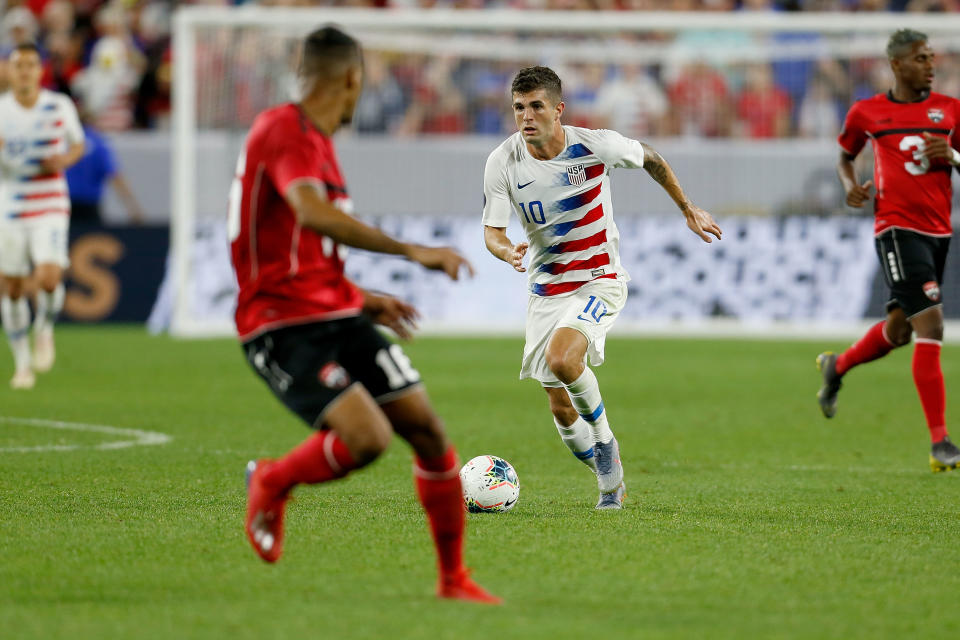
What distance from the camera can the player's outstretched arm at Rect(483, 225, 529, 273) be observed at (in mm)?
6750

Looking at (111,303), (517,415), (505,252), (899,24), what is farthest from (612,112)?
(505,252)

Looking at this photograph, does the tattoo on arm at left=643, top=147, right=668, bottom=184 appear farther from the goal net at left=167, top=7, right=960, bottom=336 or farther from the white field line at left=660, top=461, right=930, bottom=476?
the goal net at left=167, top=7, right=960, bottom=336

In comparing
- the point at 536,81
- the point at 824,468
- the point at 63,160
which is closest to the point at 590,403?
the point at 536,81

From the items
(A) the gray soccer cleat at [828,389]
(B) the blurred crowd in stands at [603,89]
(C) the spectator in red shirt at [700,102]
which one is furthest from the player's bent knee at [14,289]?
(C) the spectator in red shirt at [700,102]

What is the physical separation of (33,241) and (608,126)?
8857 millimetres

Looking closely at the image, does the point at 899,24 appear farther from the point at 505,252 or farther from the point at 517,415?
the point at 505,252

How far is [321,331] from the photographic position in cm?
510

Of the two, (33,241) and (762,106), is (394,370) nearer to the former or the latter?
(33,241)

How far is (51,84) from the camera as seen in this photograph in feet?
71.9

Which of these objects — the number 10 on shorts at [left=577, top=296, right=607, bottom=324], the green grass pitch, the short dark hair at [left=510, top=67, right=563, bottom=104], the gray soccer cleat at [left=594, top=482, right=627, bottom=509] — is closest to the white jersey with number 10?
the number 10 on shorts at [left=577, top=296, right=607, bottom=324]

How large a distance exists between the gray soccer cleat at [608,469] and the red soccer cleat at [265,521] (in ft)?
7.56

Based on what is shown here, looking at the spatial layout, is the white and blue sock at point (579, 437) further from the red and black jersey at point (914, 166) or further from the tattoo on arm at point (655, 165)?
the red and black jersey at point (914, 166)

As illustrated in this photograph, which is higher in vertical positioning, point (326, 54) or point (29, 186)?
point (326, 54)

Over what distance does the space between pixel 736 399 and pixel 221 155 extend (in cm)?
920
